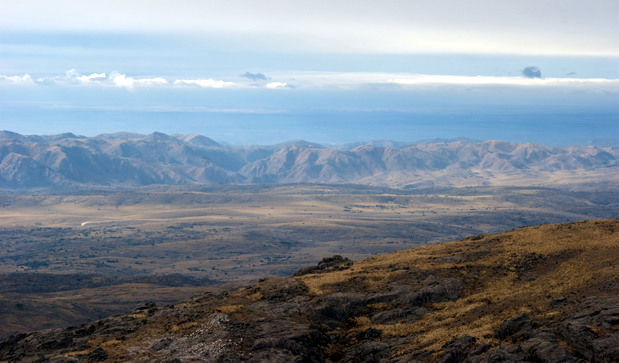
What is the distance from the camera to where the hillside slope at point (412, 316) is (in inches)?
1576

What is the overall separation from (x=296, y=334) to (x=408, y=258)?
2641 centimetres

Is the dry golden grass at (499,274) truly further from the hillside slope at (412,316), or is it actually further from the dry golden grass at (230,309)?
the dry golden grass at (230,309)

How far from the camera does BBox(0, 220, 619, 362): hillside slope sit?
40031mm

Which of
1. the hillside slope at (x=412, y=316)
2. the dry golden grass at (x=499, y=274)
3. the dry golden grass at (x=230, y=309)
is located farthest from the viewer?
the dry golden grass at (x=230, y=309)

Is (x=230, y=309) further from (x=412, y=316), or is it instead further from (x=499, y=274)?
(x=499, y=274)

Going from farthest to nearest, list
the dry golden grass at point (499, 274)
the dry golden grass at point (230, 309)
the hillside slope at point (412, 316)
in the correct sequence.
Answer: the dry golden grass at point (230, 309) < the dry golden grass at point (499, 274) < the hillside slope at point (412, 316)

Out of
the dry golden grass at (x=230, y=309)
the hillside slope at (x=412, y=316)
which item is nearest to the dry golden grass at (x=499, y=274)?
the hillside slope at (x=412, y=316)

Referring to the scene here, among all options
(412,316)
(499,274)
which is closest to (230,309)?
(412,316)

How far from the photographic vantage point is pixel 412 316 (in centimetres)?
5312

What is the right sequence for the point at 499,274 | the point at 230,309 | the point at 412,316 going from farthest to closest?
the point at 499,274 → the point at 230,309 → the point at 412,316

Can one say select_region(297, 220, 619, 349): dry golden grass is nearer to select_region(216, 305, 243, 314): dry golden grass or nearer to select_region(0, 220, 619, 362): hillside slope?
select_region(0, 220, 619, 362): hillside slope

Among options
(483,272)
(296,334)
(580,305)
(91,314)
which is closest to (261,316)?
(296,334)

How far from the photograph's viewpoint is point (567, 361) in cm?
3478

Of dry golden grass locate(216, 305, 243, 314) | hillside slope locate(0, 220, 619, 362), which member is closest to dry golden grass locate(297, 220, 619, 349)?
hillside slope locate(0, 220, 619, 362)
